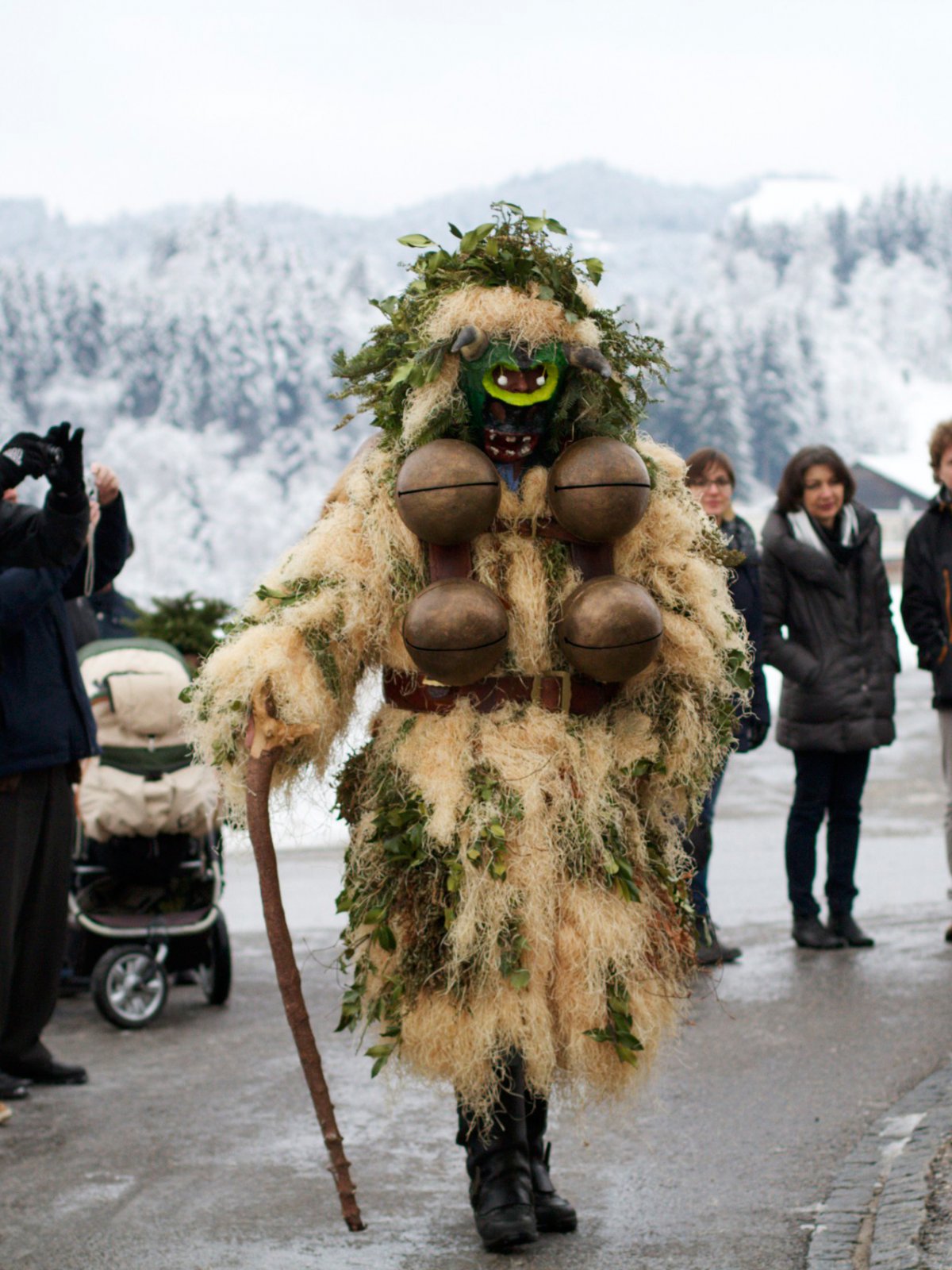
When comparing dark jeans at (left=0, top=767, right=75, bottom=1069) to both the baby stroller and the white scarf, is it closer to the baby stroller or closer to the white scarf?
the baby stroller

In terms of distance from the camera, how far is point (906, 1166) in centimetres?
417

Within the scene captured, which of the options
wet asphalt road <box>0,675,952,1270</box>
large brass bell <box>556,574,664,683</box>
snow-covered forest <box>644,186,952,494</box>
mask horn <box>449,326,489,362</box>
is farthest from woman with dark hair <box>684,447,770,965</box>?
snow-covered forest <box>644,186,952,494</box>

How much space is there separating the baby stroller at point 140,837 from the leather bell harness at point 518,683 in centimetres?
265

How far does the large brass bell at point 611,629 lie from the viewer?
3.78 m

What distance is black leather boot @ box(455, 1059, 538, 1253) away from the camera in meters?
3.87

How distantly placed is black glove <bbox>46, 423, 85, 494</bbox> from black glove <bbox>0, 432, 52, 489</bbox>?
0.09 feet

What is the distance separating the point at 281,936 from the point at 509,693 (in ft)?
2.60

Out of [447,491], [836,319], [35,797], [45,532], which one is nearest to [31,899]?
[35,797]

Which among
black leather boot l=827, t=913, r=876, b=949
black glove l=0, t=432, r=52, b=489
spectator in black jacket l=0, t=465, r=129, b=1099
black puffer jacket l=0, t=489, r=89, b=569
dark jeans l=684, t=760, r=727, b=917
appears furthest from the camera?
black leather boot l=827, t=913, r=876, b=949

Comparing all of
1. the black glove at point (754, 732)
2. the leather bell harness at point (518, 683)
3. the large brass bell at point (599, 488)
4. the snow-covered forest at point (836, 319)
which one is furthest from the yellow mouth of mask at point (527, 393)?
the snow-covered forest at point (836, 319)

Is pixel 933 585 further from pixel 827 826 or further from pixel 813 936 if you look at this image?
pixel 813 936

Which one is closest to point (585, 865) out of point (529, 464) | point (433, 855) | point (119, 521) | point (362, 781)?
point (433, 855)

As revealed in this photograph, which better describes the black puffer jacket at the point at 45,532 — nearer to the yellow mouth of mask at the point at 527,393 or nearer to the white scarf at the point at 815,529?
the yellow mouth of mask at the point at 527,393

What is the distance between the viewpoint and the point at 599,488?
3775 millimetres
